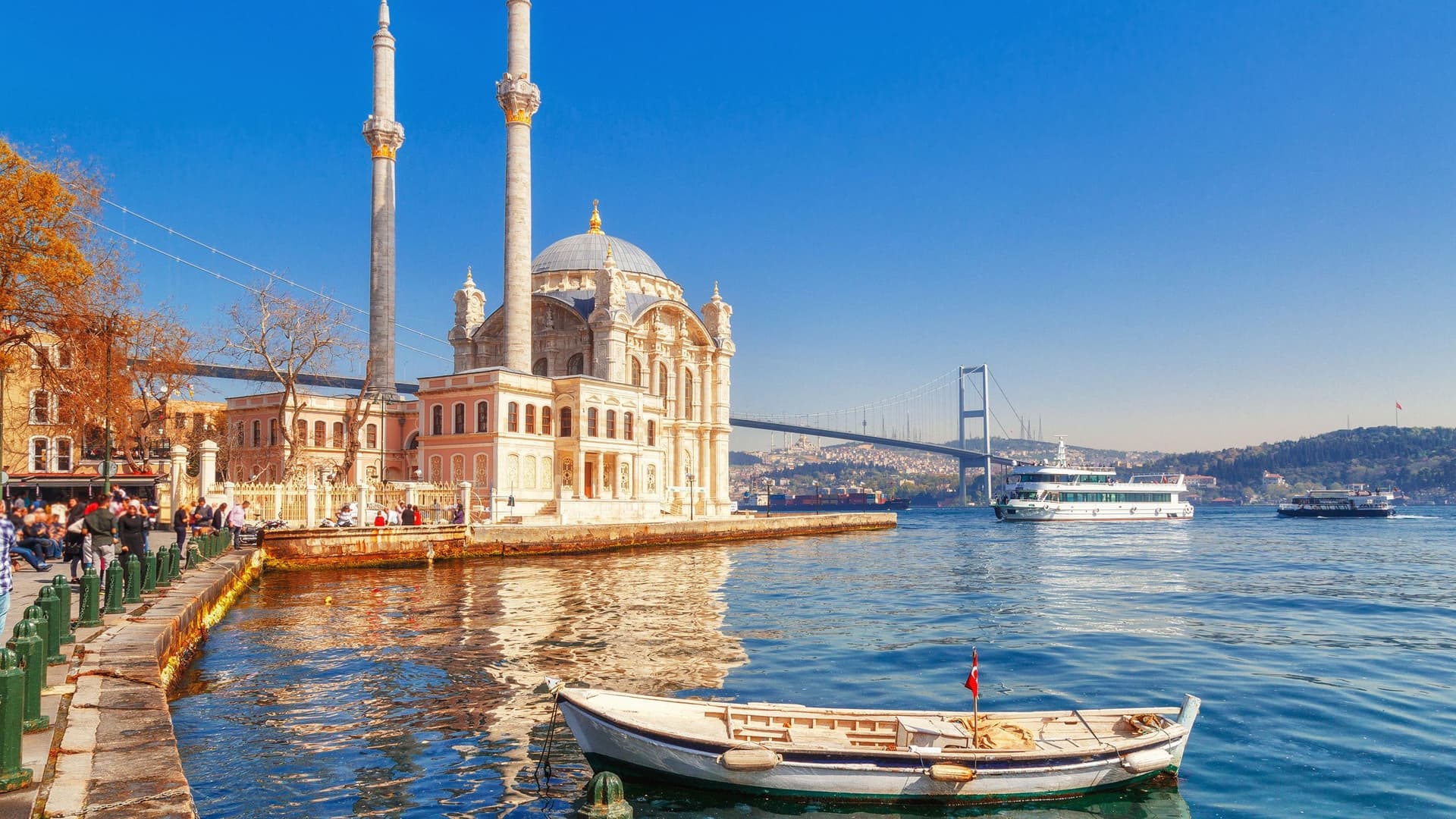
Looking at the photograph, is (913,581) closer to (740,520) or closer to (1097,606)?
(1097,606)

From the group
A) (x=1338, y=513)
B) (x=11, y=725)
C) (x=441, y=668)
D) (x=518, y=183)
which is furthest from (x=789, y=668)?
(x=1338, y=513)

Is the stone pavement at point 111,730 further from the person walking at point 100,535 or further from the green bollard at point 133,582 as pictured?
the person walking at point 100,535

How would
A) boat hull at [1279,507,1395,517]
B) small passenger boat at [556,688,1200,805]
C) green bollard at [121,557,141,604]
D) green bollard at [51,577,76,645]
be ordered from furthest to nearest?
boat hull at [1279,507,1395,517]
green bollard at [121,557,141,604]
green bollard at [51,577,76,645]
small passenger boat at [556,688,1200,805]

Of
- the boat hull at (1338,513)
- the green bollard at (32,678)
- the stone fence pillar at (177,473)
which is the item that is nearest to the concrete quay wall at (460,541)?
the stone fence pillar at (177,473)

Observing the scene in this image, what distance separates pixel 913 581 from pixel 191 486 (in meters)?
21.8

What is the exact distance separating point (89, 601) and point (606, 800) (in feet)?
24.3

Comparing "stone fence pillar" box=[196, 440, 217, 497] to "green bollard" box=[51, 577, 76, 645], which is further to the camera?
"stone fence pillar" box=[196, 440, 217, 497]

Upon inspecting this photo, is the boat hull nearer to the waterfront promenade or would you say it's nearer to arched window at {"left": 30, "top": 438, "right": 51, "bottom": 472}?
the waterfront promenade

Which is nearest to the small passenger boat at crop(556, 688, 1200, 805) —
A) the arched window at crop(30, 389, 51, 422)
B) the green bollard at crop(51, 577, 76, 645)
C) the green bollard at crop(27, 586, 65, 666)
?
the green bollard at crop(27, 586, 65, 666)

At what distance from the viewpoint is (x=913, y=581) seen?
83.8 ft

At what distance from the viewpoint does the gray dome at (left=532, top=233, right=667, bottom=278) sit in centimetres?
5516

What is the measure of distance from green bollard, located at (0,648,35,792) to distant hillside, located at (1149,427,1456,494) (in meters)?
140

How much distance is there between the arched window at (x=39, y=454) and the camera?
1441 inches

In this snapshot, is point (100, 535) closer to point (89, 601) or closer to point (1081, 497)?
point (89, 601)
